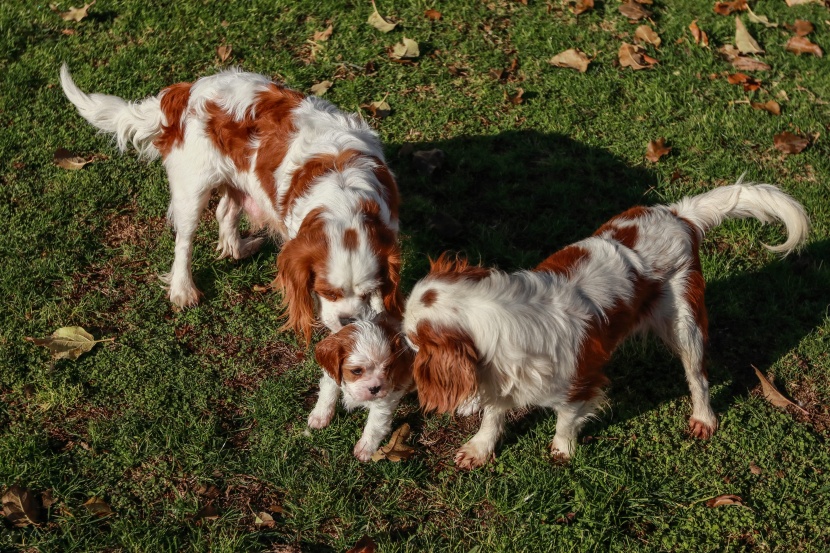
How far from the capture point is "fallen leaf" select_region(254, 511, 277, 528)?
13.4 ft

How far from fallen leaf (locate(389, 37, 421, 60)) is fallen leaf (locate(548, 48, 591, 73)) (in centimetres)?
116

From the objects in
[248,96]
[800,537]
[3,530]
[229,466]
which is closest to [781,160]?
[800,537]

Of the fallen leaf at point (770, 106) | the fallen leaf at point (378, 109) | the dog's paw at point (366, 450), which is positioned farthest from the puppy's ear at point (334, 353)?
the fallen leaf at point (770, 106)

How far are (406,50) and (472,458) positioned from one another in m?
3.90

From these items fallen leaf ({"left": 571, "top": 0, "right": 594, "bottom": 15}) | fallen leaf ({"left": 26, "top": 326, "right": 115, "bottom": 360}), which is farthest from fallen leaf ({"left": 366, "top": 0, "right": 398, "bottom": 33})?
fallen leaf ({"left": 26, "top": 326, "right": 115, "bottom": 360})

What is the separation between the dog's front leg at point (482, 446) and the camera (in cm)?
435

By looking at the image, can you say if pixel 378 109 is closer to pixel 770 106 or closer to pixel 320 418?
pixel 320 418

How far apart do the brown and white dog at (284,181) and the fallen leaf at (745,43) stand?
4.08 metres

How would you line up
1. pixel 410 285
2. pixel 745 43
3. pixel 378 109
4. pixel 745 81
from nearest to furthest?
pixel 410 285
pixel 378 109
pixel 745 81
pixel 745 43

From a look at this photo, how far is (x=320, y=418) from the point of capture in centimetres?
452

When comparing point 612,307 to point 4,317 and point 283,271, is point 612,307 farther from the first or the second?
point 4,317

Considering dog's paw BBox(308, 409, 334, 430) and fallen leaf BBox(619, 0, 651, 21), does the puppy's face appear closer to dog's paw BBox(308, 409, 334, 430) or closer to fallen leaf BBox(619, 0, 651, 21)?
dog's paw BBox(308, 409, 334, 430)

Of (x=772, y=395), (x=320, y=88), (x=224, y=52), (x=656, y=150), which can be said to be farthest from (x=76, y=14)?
(x=772, y=395)

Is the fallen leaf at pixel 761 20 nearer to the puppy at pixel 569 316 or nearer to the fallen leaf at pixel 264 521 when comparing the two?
the puppy at pixel 569 316
